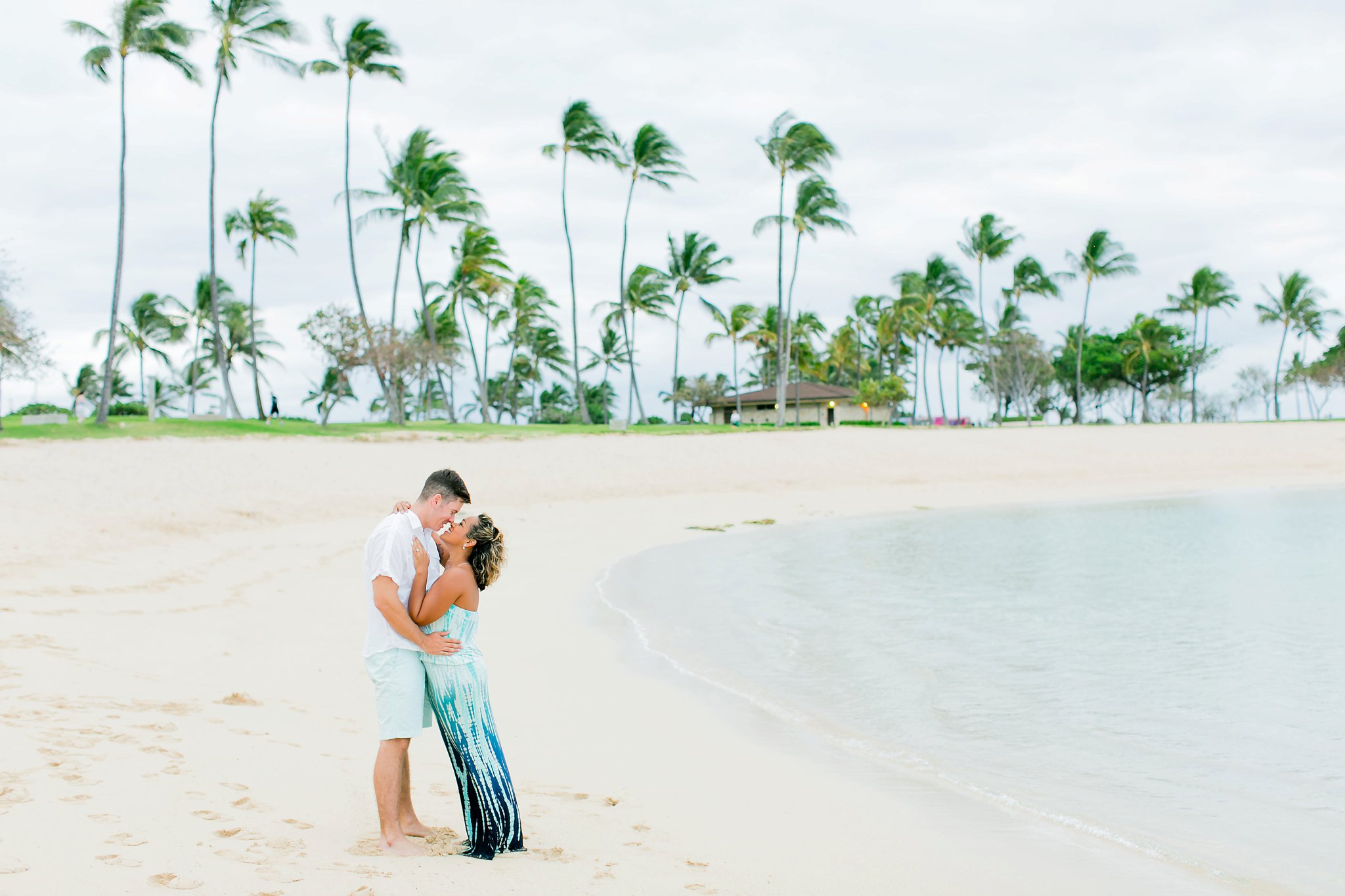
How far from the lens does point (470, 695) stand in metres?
3.45

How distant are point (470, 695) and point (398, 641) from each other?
1.07 feet

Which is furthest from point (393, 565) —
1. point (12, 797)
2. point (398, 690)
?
point (12, 797)

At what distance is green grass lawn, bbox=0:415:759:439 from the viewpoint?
22.5 m

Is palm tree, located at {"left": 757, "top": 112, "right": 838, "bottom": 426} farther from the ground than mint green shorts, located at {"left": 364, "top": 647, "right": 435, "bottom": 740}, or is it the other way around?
palm tree, located at {"left": 757, "top": 112, "right": 838, "bottom": 426}

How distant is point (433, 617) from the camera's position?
3.38 metres

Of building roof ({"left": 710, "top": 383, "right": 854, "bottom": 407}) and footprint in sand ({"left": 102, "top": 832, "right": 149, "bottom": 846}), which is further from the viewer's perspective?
building roof ({"left": 710, "top": 383, "right": 854, "bottom": 407})

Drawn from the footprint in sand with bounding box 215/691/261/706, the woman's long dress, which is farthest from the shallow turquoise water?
the footprint in sand with bounding box 215/691/261/706

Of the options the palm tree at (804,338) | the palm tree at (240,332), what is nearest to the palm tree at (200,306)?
the palm tree at (240,332)

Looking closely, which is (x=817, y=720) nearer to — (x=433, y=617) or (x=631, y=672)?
(x=631, y=672)

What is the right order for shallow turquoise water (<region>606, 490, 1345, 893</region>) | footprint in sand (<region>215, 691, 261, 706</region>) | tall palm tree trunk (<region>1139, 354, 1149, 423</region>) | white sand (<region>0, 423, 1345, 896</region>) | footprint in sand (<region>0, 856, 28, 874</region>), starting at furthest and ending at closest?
tall palm tree trunk (<region>1139, 354, 1149, 423</region>) → footprint in sand (<region>215, 691, 261, 706</region>) → shallow turquoise water (<region>606, 490, 1345, 893</region>) → white sand (<region>0, 423, 1345, 896</region>) → footprint in sand (<region>0, 856, 28, 874</region>)

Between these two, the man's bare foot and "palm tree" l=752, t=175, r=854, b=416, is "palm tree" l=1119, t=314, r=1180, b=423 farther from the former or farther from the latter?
the man's bare foot

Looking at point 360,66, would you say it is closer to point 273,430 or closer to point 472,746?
point 273,430

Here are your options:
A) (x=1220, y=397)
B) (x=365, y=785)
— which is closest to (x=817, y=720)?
(x=365, y=785)

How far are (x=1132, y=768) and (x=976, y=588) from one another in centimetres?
656
